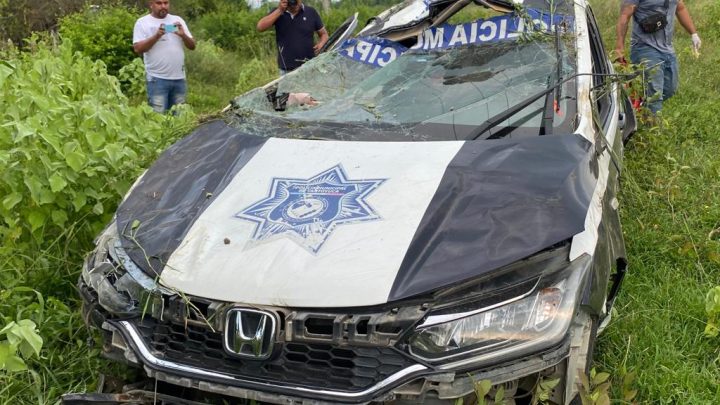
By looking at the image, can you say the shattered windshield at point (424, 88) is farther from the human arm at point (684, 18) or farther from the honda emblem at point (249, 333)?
the human arm at point (684, 18)

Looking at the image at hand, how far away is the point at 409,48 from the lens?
13.1 feet

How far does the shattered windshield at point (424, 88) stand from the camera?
3.04m

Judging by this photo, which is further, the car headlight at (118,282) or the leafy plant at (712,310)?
the leafy plant at (712,310)

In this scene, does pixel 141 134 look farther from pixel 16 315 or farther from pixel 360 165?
pixel 360 165

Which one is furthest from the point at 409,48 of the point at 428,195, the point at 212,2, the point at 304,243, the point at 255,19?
the point at 212,2

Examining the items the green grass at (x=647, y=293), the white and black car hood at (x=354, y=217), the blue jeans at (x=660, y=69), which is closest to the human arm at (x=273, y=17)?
the blue jeans at (x=660, y=69)

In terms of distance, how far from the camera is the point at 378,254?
2242 mm

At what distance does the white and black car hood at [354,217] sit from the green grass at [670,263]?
847 mm

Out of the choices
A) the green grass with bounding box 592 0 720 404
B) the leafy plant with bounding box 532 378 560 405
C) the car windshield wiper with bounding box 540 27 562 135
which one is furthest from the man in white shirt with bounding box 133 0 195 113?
the leafy plant with bounding box 532 378 560 405

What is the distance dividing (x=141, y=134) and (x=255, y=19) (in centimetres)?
1302

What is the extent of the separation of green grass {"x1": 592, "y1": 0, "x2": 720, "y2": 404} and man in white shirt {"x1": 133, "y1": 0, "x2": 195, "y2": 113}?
3971 mm

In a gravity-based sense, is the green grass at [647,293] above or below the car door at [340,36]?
below

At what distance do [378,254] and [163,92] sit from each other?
497cm

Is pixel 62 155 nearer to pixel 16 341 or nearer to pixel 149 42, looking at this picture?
pixel 16 341
